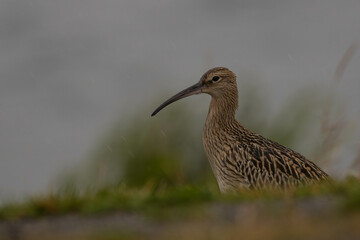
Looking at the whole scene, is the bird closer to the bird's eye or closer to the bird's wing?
the bird's wing

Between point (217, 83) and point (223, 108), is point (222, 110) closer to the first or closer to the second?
point (223, 108)

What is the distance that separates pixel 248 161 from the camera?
10.8 meters

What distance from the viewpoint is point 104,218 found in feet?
24.3

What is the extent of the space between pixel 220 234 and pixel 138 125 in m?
8.97

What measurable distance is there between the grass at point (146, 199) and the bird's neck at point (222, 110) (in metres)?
4.09

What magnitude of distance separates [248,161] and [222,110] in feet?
5.70

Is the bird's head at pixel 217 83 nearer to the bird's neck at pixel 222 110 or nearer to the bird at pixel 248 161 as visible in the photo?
the bird's neck at pixel 222 110

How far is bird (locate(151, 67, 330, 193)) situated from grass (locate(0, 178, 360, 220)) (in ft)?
6.75

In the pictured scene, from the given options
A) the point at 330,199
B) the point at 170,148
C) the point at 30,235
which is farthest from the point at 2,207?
the point at 170,148

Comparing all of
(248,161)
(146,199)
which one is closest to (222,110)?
(248,161)

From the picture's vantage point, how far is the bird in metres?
10.6

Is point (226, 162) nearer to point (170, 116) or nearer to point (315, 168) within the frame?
point (315, 168)

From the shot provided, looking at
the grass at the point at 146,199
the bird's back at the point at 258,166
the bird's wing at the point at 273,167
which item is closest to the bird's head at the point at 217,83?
the bird's back at the point at 258,166

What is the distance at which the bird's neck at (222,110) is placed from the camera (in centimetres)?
1211
